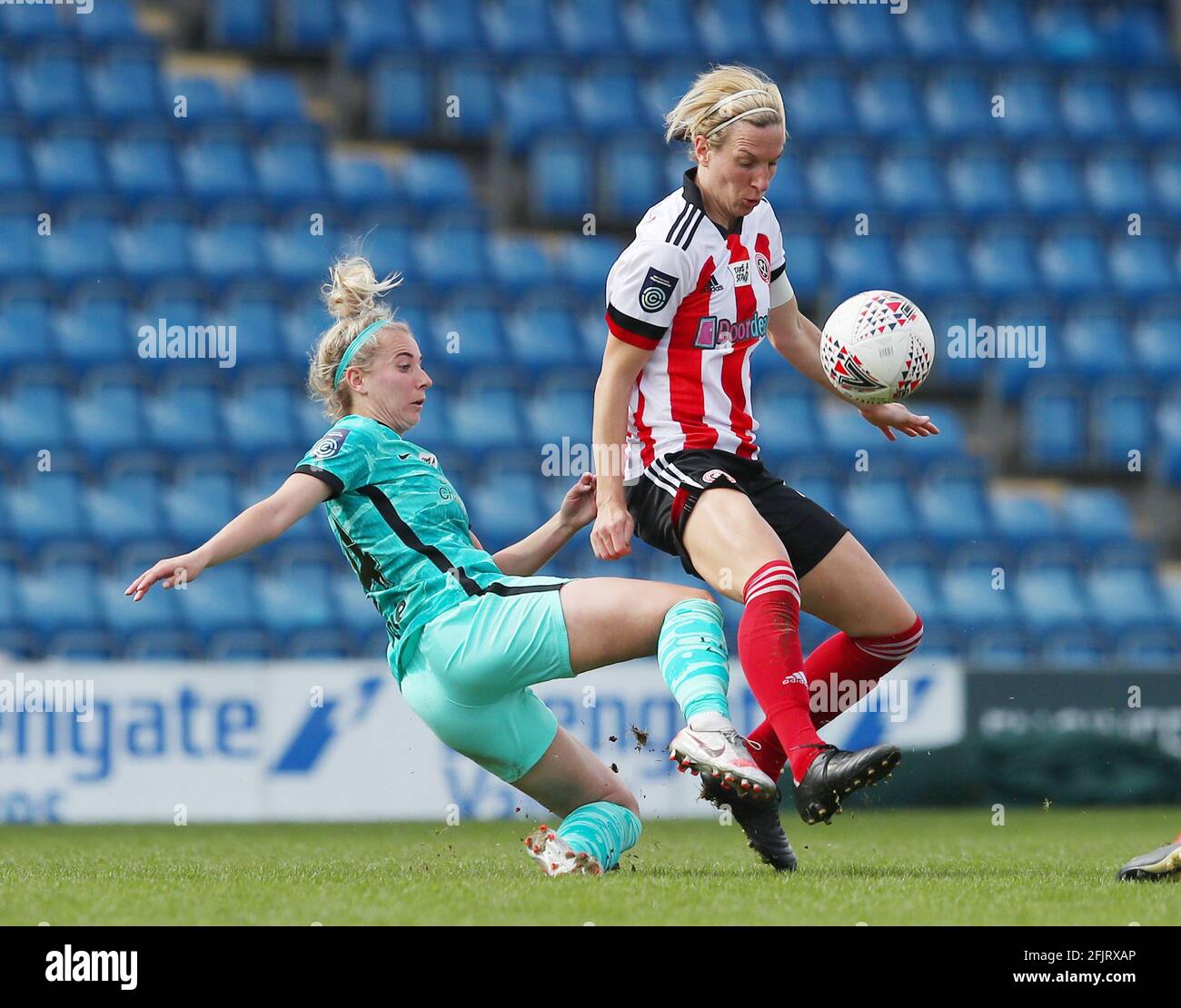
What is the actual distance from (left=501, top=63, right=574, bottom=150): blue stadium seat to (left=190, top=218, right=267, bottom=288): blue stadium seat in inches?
90.2

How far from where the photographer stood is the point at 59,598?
32.3 feet

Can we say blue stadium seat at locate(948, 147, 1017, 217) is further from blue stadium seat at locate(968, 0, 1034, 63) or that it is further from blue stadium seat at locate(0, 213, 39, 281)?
blue stadium seat at locate(0, 213, 39, 281)

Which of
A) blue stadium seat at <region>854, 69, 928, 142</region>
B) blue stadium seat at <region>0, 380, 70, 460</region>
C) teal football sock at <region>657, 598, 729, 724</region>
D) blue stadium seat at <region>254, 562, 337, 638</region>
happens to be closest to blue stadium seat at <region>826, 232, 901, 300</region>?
blue stadium seat at <region>854, 69, 928, 142</region>

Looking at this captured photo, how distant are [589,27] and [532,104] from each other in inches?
47.1

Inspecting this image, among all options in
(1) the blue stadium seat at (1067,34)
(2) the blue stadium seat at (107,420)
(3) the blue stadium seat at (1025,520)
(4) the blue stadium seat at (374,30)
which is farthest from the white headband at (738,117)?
(1) the blue stadium seat at (1067,34)

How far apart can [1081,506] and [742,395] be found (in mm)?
7587

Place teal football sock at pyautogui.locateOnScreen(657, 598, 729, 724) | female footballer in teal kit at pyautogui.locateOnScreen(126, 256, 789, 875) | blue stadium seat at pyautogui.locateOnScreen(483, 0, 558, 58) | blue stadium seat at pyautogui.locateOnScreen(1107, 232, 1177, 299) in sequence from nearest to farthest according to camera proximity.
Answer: teal football sock at pyautogui.locateOnScreen(657, 598, 729, 724) < female footballer in teal kit at pyautogui.locateOnScreen(126, 256, 789, 875) < blue stadium seat at pyautogui.locateOnScreen(1107, 232, 1177, 299) < blue stadium seat at pyautogui.locateOnScreen(483, 0, 558, 58)

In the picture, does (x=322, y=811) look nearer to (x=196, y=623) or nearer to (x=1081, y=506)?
(x=196, y=623)

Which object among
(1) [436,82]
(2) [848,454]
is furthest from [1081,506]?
(1) [436,82]

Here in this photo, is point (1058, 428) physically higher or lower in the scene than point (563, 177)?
lower

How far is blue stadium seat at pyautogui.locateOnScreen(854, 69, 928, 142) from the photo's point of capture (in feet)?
Result: 45.4

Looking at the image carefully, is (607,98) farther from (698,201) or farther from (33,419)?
(698,201)

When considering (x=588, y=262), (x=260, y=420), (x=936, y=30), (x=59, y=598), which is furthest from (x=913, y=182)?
(x=59, y=598)

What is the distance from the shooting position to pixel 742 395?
502cm
